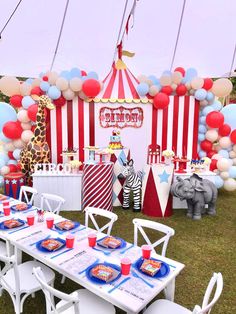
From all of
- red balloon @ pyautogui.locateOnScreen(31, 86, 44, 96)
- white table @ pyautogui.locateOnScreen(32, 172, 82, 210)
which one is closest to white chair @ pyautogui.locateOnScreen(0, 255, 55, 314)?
white table @ pyautogui.locateOnScreen(32, 172, 82, 210)

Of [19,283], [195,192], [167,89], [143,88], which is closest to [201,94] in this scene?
[167,89]

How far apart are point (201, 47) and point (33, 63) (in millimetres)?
4283

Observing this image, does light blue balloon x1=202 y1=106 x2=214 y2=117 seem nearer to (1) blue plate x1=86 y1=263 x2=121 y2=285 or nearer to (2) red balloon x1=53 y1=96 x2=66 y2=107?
(2) red balloon x1=53 y1=96 x2=66 y2=107

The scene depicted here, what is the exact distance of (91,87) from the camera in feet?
16.6

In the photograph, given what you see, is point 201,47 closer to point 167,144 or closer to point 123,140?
point 167,144

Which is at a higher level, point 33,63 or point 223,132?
point 33,63

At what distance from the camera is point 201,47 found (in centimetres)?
652

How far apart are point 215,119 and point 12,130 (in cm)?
407

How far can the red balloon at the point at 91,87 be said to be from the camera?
16.5ft

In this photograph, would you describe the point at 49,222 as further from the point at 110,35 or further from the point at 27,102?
the point at 110,35

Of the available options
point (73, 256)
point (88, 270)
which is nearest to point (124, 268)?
point (88, 270)

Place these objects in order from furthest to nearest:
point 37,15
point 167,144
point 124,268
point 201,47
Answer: point 201,47
point 167,144
point 37,15
point 124,268

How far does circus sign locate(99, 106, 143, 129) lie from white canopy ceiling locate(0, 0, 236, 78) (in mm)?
1909

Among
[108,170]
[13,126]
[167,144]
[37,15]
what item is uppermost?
[37,15]
